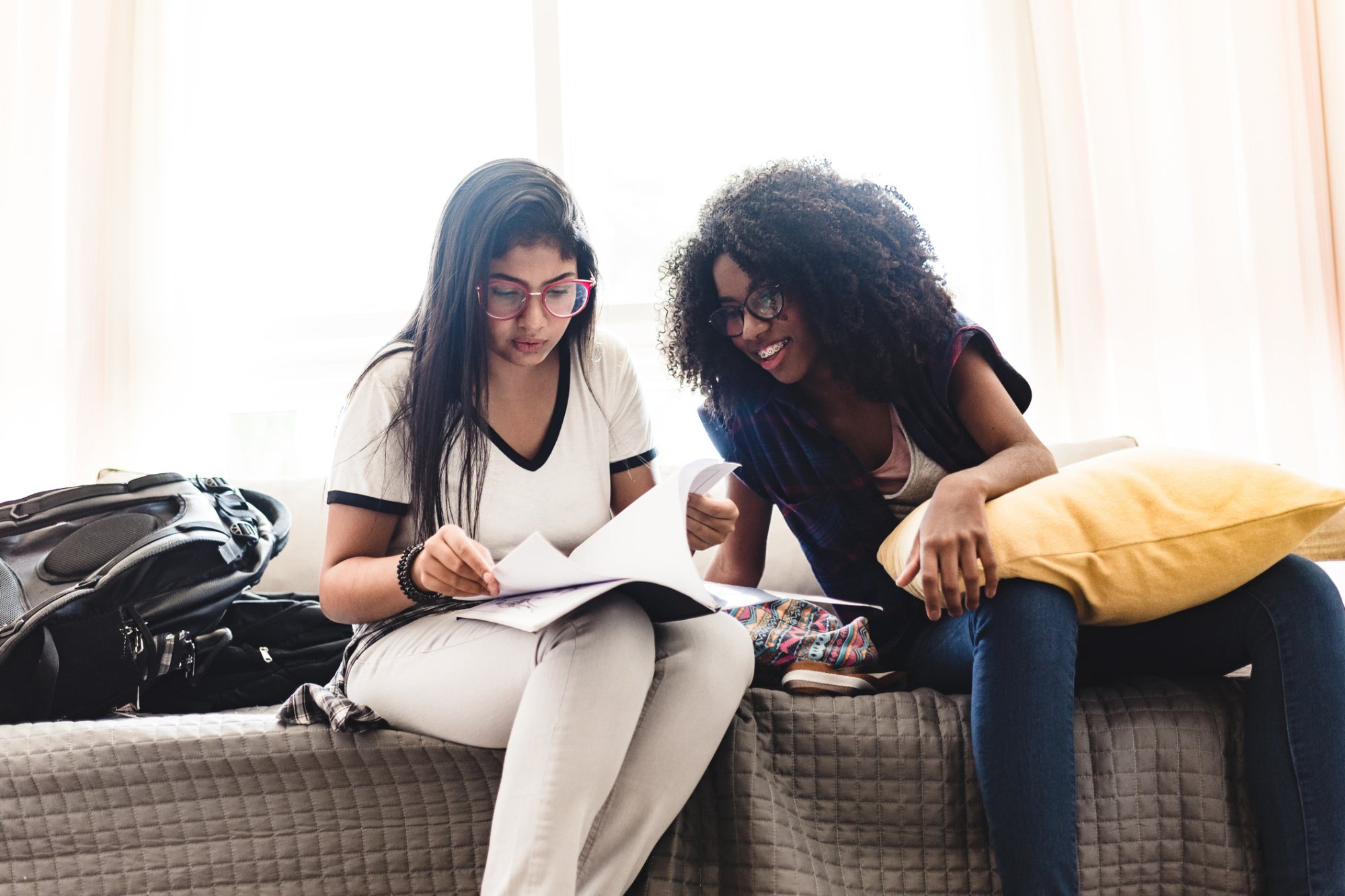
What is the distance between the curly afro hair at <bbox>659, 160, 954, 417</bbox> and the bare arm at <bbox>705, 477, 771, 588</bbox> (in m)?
0.12

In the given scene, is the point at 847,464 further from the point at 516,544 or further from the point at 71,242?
the point at 71,242

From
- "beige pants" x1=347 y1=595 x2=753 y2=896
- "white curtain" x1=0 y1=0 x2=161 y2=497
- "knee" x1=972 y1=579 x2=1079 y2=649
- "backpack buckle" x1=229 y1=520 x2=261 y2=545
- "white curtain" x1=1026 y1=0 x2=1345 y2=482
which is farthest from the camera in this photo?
"white curtain" x1=0 y1=0 x2=161 y2=497

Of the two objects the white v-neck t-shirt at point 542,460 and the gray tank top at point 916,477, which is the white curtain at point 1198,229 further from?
the white v-neck t-shirt at point 542,460

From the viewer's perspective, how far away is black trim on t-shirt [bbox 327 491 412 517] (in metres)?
0.98

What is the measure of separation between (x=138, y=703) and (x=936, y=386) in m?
1.08

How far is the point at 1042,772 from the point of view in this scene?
842 mm

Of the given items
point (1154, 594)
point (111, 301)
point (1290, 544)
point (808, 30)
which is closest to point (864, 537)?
point (1154, 594)

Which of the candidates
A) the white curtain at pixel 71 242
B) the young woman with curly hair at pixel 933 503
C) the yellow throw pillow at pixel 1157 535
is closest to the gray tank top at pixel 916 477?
the young woman with curly hair at pixel 933 503

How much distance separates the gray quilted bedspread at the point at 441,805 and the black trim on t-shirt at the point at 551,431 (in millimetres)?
319

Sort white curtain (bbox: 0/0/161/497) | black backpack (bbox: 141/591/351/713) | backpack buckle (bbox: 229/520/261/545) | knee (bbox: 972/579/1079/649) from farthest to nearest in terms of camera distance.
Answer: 1. white curtain (bbox: 0/0/161/497)
2. backpack buckle (bbox: 229/520/261/545)
3. black backpack (bbox: 141/591/351/713)
4. knee (bbox: 972/579/1079/649)

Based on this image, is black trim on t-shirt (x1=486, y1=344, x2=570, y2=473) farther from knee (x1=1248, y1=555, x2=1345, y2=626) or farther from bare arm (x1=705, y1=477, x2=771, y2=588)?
knee (x1=1248, y1=555, x2=1345, y2=626)

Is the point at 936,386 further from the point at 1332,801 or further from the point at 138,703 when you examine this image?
the point at 138,703

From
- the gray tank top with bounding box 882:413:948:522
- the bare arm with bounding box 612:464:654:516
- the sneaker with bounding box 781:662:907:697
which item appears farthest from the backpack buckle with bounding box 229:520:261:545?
the gray tank top with bounding box 882:413:948:522

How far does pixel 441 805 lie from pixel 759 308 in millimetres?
666
